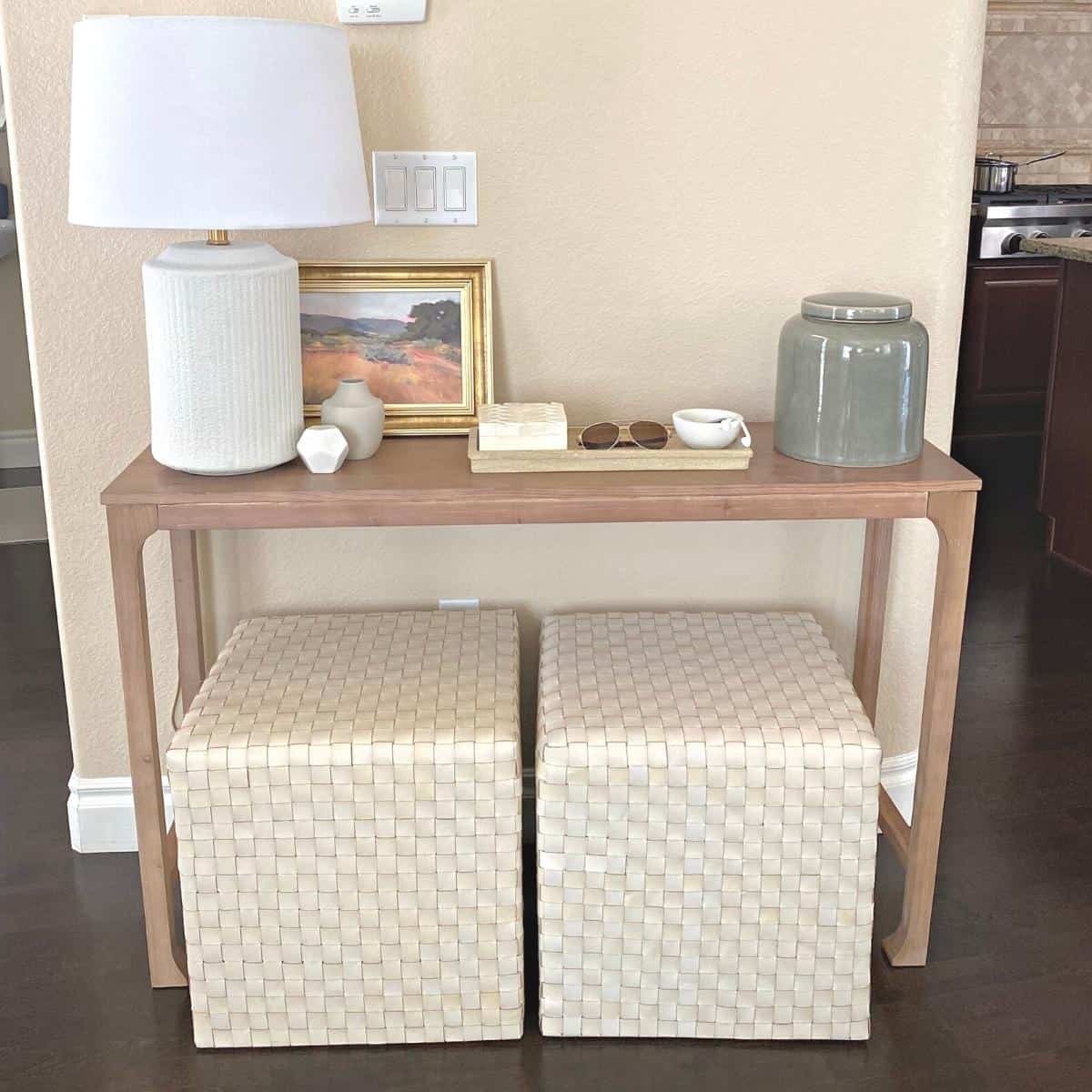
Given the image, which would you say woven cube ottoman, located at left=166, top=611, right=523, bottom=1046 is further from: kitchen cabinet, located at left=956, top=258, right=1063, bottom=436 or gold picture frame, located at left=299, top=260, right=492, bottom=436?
kitchen cabinet, located at left=956, top=258, right=1063, bottom=436

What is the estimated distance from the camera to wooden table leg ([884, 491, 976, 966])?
72.6 inches

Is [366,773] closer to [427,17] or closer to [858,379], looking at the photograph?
[858,379]

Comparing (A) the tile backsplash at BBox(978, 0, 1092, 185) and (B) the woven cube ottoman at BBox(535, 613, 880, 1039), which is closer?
(B) the woven cube ottoman at BBox(535, 613, 880, 1039)

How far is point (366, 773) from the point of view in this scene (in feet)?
5.83

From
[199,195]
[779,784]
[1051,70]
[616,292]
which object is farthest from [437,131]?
[1051,70]

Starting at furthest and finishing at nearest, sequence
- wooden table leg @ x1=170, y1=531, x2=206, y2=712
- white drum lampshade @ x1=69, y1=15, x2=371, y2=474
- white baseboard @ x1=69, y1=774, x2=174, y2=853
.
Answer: white baseboard @ x1=69, y1=774, x2=174, y2=853 < wooden table leg @ x1=170, y1=531, x2=206, y2=712 < white drum lampshade @ x1=69, y1=15, x2=371, y2=474

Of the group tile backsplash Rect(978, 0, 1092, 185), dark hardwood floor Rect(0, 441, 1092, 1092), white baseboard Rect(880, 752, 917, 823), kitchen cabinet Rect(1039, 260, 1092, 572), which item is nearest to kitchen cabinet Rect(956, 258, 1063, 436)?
tile backsplash Rect(978, 0, 1092, 185)

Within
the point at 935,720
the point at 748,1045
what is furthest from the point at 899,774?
the point at 748,1045

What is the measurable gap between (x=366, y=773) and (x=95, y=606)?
0.74 m

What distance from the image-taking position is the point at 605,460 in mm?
1904

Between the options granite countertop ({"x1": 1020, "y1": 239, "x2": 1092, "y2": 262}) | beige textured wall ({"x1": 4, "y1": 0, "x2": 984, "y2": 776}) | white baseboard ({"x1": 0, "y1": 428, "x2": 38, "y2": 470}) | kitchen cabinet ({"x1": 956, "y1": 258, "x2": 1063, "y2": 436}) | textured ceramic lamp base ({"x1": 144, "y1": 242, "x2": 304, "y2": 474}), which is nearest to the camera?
textured ceramic lamp base ({"x1": 144, "y1": 242, "x2": 304, "y2": 474})

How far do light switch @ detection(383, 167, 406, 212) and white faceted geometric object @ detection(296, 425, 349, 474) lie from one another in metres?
0.42

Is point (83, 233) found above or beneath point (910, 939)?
above

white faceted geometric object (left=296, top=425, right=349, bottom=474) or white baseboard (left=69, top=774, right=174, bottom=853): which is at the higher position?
white faceted geometric object (left=296, top=425, right=349, bottom=474)
